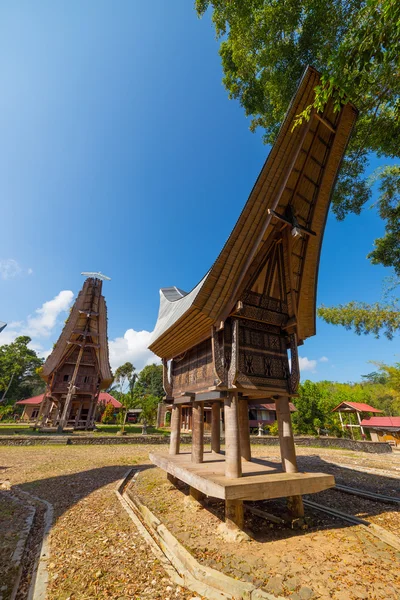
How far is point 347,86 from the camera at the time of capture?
13.9ft

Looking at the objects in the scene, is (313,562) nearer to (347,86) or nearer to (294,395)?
(294,395)

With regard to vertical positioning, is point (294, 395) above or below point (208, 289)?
below

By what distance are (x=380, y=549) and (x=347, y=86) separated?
7.72m

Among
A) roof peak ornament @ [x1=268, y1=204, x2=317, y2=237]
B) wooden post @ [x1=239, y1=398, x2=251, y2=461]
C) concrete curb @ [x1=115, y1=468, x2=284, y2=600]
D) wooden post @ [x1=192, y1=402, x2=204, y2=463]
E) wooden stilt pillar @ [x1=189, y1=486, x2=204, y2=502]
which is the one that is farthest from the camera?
wooden post @ [x1=239, y1=398, x2=251, y2=461]

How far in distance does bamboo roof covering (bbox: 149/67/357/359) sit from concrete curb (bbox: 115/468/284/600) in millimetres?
3948

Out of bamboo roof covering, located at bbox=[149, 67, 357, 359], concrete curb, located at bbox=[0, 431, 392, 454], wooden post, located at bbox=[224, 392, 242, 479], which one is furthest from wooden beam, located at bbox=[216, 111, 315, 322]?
concrete curb, located at bbox=[0, 431, 392, 454]

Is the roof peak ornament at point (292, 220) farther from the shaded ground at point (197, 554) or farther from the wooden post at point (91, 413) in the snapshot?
the wooden post at point (91, 413)

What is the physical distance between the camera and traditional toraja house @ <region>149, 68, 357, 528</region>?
4945 millimetres

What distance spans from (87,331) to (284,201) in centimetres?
2488

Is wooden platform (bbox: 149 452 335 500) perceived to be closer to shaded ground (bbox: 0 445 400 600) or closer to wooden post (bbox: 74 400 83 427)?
shaded ground (bbox: 0 445 400 600)

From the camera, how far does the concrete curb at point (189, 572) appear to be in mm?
2967

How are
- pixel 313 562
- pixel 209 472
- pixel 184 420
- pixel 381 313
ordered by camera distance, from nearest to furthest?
1. pixel 313 562
2. pixel 209 472
3. pixel 381 313
4. pixel 184 420

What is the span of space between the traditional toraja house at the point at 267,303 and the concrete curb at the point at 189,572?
0.94m

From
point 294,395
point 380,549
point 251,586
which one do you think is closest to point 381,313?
point 294,395
